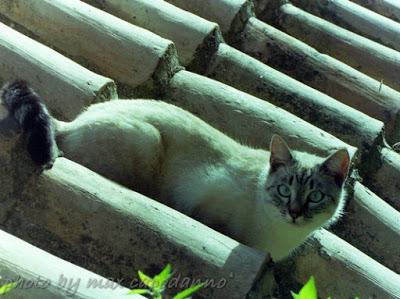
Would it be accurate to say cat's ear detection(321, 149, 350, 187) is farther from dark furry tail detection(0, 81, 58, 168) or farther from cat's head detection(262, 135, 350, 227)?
dark furry tail detection(0, 81, 58, 168)

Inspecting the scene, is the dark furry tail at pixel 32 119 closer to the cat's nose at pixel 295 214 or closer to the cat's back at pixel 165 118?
the cat's back at pixel 165 118

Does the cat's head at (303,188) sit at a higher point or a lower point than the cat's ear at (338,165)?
lower

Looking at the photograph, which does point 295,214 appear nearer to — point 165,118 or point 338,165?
point 338,165

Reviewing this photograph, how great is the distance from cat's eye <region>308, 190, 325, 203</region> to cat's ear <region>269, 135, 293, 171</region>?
157 millimetres

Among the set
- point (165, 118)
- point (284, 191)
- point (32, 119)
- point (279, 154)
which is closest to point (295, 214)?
point (284, 191)

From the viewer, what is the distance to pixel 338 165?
244cm

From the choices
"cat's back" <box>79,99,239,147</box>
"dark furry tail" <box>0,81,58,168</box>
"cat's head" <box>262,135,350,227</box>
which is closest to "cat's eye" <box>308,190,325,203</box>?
"cat's head" <box>262,135,350,227</box>

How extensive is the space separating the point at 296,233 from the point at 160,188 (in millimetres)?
552

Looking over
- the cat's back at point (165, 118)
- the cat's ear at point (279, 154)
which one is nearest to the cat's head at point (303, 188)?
the cat's ear at point (279, 154)

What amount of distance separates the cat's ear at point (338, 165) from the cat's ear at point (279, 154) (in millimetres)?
135

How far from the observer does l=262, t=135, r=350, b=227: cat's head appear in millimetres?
2492

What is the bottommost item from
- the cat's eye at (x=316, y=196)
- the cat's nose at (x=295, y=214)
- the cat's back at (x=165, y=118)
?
the cat's nose at (x=295, y=214)

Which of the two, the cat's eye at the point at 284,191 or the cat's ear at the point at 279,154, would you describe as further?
the cat's eye at the point at 284,191

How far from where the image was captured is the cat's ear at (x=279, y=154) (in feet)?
7.95
